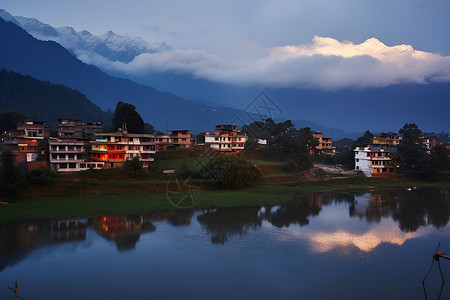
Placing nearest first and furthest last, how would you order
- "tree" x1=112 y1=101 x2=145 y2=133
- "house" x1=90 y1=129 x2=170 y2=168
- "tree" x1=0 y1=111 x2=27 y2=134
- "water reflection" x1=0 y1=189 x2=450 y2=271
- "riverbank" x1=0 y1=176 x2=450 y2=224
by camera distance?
"water reflection" x1=0 y1=189 x2=450 y2=271 → "riverbank" x1=0 y1=176 x2=450 y2=224 → "house" x1=90 y1=129 x2=170 y2=168 → "tree" x1=112 y1=101 x2=145 y2=133 → "tree" x1=0 y1=111 x2=27 y2=134

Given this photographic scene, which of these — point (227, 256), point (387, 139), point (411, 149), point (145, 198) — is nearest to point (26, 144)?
point (145, 198)

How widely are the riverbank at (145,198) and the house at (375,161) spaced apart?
509cm

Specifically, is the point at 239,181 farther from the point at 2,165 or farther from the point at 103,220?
the point at 2,165

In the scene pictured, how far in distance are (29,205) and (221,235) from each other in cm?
1836

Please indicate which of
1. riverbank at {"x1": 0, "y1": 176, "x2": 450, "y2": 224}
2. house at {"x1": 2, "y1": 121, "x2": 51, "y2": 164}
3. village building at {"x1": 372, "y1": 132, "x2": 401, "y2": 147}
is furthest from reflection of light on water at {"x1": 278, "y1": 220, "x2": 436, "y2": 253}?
village building at {"x1": 372, "y1": 132, "x2": 401, "y2": 147}

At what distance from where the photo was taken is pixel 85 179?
1395 inches

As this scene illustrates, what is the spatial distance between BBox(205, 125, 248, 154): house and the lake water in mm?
26654

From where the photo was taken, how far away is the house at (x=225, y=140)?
2221 inches

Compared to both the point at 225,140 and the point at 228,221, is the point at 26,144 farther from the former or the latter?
the point at 225,140

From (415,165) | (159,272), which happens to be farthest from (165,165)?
(415,165)

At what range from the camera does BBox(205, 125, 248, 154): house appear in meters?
56.4

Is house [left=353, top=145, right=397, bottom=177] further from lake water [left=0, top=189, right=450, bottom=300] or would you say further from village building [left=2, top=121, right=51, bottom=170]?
village building [left=2, top=121, right=51, bottom=170]

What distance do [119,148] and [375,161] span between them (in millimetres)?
39572

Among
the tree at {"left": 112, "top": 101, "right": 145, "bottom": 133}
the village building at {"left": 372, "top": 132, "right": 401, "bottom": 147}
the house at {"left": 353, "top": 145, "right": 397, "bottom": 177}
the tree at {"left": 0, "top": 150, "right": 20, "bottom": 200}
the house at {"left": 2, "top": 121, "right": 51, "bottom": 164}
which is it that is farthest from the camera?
the village building at {"left": 372, "top": 132, "right": 401, "bottom": 147}
